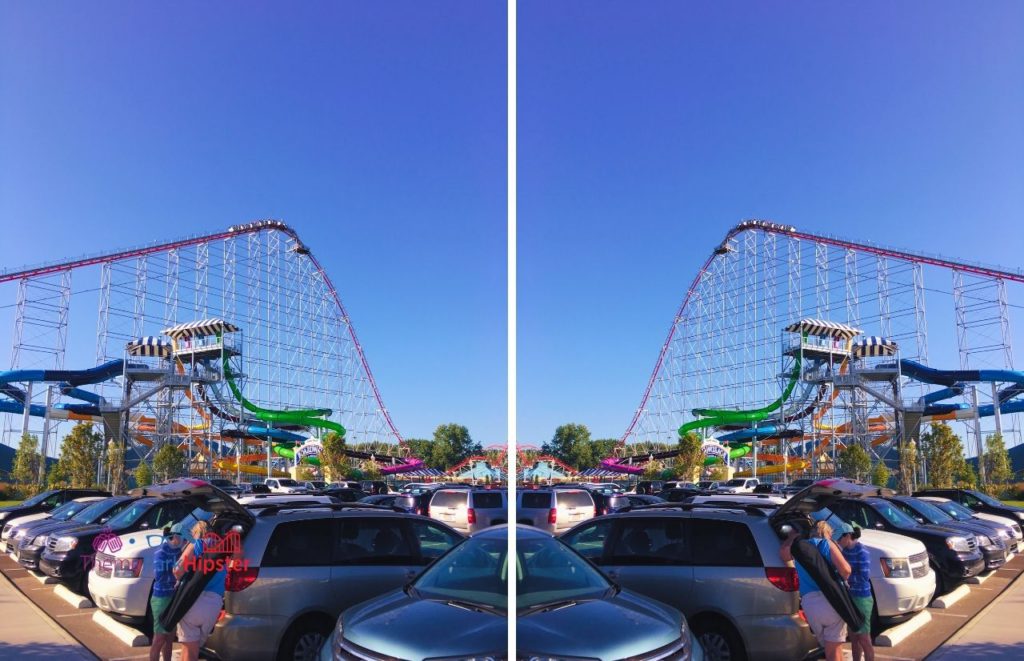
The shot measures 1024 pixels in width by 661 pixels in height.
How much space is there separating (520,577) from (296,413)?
70.8 metres

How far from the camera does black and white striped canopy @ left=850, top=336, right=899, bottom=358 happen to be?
199 feet

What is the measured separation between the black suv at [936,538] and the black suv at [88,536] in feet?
34.2

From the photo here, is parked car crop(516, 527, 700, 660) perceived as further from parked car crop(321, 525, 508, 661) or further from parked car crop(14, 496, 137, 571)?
parked car crop(14, 496, 137, 571)

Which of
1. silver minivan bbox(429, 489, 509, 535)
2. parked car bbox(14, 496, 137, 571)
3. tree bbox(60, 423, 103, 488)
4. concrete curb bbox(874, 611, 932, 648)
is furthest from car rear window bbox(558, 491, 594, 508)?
tree bbox(60, 423, 103, 488)

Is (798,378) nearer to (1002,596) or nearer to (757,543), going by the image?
(1002,596)

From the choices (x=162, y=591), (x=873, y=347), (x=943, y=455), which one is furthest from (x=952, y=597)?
(x=873, y=347)

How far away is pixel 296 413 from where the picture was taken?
73250mm

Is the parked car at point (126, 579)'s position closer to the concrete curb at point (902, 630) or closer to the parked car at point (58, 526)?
the parked car at point (58, 526)

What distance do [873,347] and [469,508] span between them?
53766 mm

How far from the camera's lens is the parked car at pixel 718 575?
662cm

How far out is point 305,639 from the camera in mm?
6859

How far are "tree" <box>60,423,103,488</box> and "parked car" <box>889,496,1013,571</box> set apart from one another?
40024 mm

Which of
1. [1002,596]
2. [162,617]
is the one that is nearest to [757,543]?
[162,617]

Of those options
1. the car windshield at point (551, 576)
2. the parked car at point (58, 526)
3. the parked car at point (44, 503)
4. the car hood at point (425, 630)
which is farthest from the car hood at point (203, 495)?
the parked car at point (44, 503)
